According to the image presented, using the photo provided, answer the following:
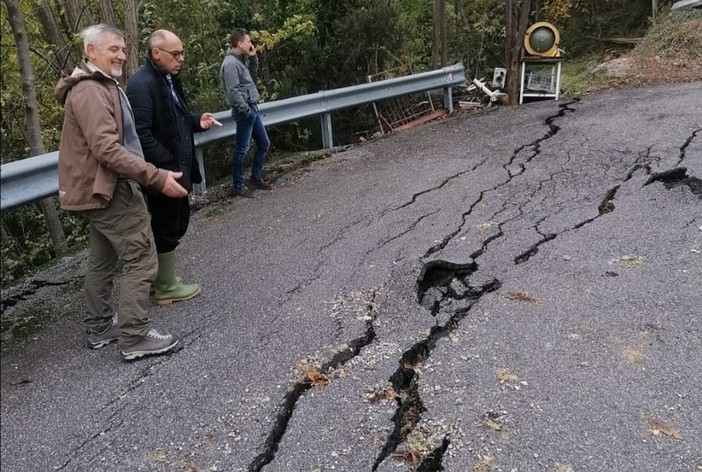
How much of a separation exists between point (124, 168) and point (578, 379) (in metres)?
2.41

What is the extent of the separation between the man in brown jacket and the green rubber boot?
0.47 metres

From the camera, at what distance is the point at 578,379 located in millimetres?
2918

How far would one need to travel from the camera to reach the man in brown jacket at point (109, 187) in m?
2.62

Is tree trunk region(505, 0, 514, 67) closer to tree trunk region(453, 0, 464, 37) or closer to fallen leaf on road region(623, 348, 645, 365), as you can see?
tree trunk region(453, 0, 464, 37)

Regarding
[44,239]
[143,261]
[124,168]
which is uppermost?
[124,168]

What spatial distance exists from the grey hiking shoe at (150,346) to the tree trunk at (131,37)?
13.1 feet

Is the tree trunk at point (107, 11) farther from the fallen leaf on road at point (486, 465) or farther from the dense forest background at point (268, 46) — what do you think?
the fallen leaf on road at point (486, 465)

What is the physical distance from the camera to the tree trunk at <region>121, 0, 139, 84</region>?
6.38 metres

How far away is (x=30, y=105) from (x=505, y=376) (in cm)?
376

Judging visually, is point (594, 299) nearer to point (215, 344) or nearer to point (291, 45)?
point (215, 344)

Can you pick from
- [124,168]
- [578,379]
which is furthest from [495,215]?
[124,168]

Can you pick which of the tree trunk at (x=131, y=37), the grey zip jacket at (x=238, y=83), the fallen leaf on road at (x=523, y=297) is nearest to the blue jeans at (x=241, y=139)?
the grey zip jacket at (x=238, y=83)

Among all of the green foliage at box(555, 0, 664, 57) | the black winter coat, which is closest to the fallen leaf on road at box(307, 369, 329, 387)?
the black winter coat

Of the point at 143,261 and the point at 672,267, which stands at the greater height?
the point at 143,261
